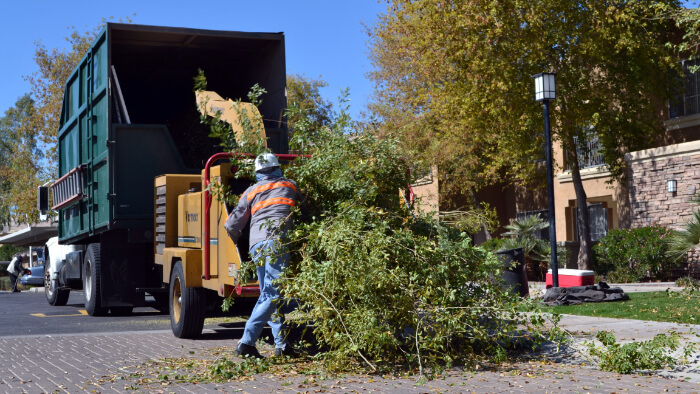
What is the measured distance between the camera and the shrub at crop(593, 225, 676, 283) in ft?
60.7

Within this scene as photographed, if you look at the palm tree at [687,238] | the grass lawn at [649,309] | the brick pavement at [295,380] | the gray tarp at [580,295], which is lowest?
the brick pavement at [295,380]

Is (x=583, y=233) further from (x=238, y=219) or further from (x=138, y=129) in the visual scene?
(x=238, y=219)

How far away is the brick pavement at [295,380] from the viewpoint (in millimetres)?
6199

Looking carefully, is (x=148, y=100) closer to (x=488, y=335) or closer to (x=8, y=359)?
(x=8, y=359)

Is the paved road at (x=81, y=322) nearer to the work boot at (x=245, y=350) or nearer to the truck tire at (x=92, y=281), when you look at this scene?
the truck tire at (x=92, y=281)

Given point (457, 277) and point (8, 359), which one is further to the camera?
point (8, 359)

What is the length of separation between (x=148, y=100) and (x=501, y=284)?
777 cm

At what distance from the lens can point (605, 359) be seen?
6.93 metres

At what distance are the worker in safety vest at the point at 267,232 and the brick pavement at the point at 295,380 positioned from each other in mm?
767

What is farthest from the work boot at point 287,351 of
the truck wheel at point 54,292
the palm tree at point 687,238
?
the palm tree at point 687,238

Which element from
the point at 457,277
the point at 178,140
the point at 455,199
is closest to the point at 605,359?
the point at 457,277

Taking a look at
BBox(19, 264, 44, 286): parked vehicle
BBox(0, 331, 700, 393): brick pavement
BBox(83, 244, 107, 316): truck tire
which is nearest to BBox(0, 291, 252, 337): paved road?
BBox(83, 244, 107, 316): truck tire

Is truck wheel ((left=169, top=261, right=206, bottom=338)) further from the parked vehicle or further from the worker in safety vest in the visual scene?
the parked vehicle

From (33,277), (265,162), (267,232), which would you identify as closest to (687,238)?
(265,162)
